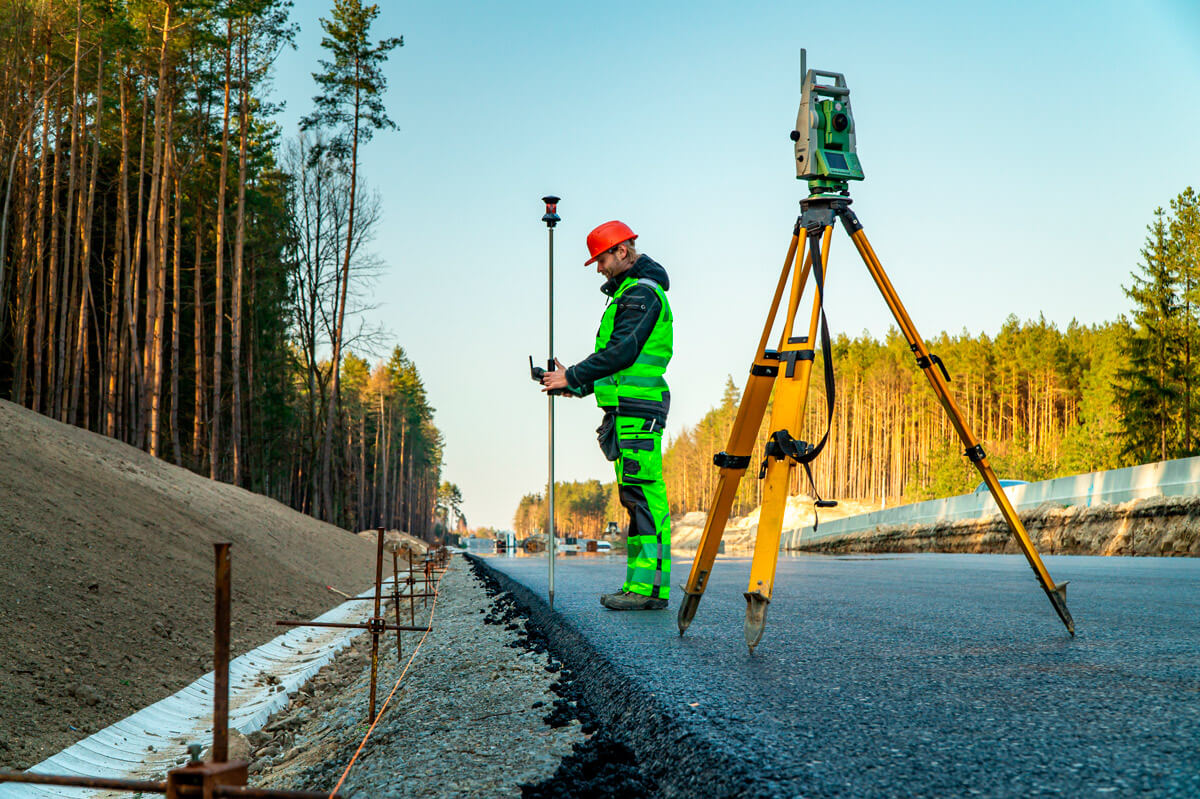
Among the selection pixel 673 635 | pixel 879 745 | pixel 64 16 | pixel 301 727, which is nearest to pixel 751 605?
pixel 673 635

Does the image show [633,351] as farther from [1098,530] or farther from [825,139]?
[1098,530]

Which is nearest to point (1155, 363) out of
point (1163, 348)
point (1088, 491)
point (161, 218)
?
point (1163, 348)

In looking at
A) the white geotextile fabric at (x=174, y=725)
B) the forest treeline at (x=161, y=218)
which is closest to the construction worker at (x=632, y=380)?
the white geotextile fabric at (x=174, y=725)

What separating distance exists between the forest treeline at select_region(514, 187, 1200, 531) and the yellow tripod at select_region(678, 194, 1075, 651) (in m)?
35.2

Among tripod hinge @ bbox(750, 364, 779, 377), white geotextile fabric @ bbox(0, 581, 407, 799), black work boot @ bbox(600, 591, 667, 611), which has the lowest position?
white geotextile fabric @ bbox(0, 581, 407, 799)

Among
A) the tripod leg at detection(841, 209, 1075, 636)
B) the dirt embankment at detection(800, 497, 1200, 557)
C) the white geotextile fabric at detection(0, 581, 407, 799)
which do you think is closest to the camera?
the tripod leg at detection(841, 209, 1075, 636)

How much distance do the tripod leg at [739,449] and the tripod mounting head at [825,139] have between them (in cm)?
22

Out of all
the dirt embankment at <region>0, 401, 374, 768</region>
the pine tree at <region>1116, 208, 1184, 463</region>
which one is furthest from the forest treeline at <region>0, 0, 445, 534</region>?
the pine tree at <region>1116, 208, 1184, 463</region>

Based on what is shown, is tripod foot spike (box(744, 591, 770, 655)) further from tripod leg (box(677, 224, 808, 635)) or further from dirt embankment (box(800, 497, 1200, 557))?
dirt embankment (box(800, 497, 1200, 557))

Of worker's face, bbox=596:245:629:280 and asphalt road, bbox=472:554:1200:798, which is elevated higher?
worker's face, bbox=596:245:629:280

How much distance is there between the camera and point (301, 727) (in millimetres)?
5328

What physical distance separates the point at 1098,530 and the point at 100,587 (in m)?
16.0

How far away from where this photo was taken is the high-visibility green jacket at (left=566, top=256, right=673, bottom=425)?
473 cm

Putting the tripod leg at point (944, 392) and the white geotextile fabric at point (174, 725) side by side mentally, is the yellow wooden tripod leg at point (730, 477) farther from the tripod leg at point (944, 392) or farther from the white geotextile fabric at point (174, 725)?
the white geotextile fabric at point (174, 725)
